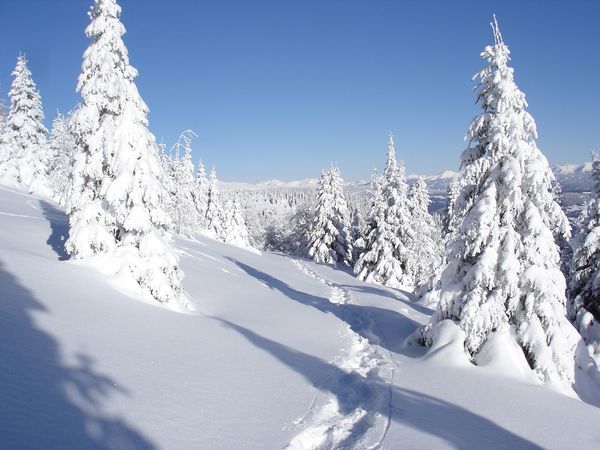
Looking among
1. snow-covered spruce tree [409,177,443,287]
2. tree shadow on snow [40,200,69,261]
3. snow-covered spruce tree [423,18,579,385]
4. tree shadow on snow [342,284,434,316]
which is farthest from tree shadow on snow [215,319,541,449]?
snow-covered spruce tree [409,177,443,287]

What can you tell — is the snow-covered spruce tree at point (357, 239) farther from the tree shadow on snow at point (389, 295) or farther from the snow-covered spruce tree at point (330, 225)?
the tree shadow on snow at point (389, 295)

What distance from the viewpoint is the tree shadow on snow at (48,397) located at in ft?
Answer: 16.5

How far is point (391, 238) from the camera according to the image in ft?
115

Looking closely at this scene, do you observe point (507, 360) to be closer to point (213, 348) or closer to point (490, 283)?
point (490, 283)

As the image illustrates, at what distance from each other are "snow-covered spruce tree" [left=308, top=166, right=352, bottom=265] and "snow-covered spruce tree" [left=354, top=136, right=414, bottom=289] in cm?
973

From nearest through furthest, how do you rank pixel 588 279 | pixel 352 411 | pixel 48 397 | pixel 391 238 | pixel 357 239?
pixel 48 397, pixel 352 411, pixel 588 279, pixel 391 238, pixel 357 239

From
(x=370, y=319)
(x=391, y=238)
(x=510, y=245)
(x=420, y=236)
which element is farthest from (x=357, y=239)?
(x=510, y=245)

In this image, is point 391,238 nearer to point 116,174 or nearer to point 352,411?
point 116,174

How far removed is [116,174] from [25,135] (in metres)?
33.4

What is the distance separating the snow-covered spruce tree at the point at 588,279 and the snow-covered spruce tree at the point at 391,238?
15.8 m

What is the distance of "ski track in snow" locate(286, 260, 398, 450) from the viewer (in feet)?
22.6

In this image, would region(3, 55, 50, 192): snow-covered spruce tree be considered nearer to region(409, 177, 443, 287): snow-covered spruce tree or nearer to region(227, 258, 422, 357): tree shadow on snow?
region(227, 258, 422, 357): tree shadow on snow

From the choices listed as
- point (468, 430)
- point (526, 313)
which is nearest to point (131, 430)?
point (468, 430)

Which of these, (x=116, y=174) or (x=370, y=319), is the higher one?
(x=116, y=174)
